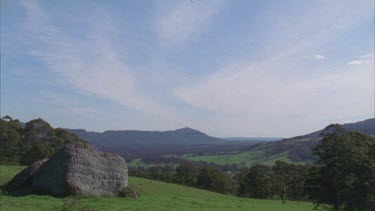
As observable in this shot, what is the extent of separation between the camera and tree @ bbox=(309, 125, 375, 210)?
4259 cm

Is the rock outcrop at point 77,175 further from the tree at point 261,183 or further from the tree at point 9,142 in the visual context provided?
the tree at point 261,183

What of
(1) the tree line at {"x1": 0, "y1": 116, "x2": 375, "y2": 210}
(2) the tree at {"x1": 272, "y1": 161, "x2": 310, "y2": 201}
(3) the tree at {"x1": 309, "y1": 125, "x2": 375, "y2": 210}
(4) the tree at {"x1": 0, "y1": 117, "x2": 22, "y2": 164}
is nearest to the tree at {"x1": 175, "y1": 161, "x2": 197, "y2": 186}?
(1) the tree line at {"x1": 0, "y1": 116, "x2": 375, "y2": 210}

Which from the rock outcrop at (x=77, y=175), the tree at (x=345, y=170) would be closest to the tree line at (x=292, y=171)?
the tree at (x=345, y=170)

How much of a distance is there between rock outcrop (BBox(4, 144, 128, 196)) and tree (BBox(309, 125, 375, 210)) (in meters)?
22.0

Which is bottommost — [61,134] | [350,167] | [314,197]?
[314,197]

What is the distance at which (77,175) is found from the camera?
31.4 m

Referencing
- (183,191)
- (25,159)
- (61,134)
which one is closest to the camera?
(183,191)

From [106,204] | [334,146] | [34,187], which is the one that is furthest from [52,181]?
[334,146]

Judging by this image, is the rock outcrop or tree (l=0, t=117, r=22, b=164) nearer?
the rock outcrop

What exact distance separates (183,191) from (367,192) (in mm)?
19174

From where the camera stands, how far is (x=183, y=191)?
1655 inches

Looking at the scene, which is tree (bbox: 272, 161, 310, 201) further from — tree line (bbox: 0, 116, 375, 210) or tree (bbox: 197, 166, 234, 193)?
tree (bbox: 197, 166, 234, 193)

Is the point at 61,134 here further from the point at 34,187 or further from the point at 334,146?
the point at 334,146

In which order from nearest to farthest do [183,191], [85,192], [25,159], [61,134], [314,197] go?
[85,192] → [183,191] → [314,197] → [25,159] → [61,134]
